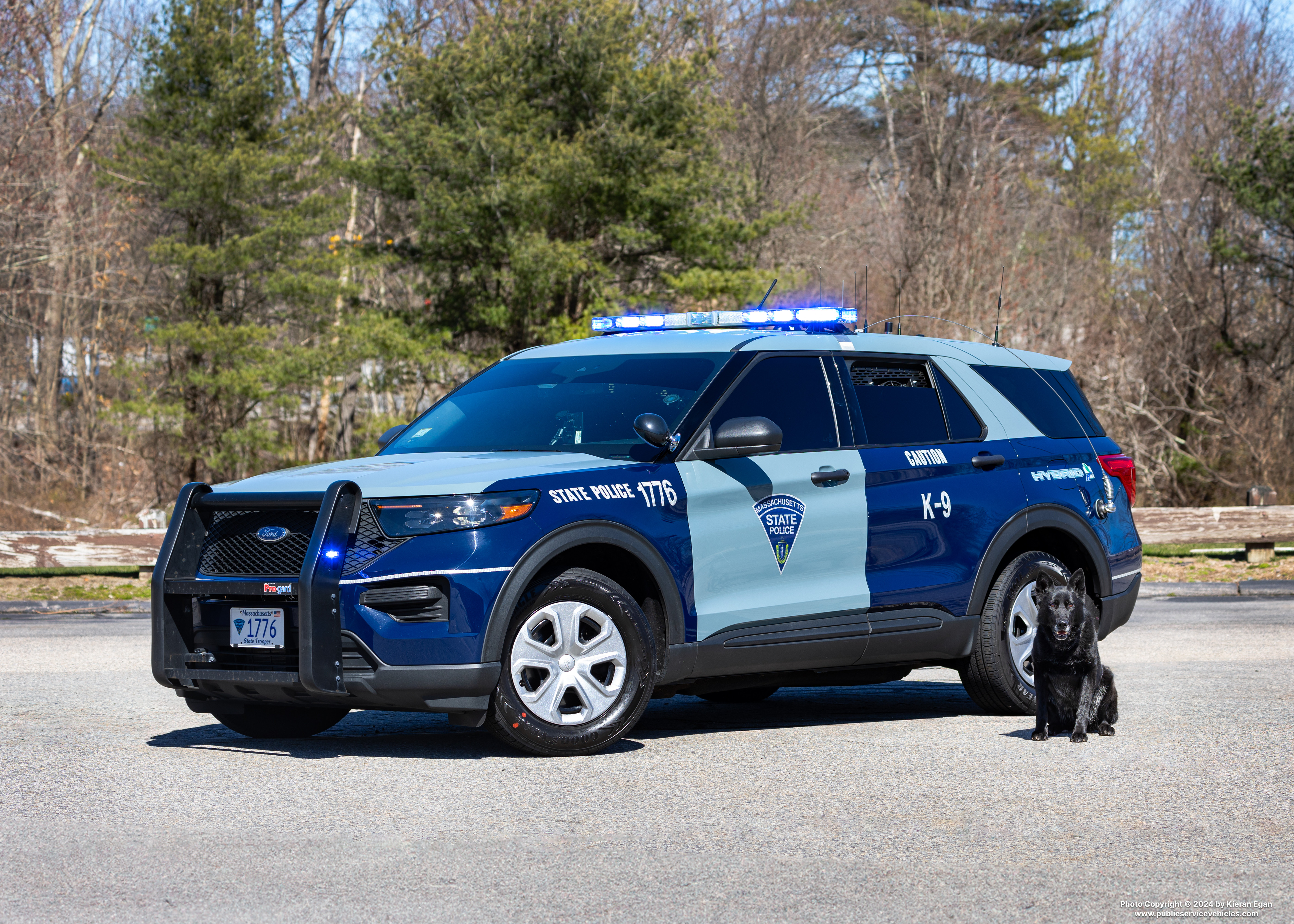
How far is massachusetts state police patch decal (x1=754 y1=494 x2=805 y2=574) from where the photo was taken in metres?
7.03

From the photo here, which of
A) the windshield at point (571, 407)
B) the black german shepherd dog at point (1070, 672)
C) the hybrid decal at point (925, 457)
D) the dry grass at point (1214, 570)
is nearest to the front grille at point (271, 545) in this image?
the windshield at point (571, 407)

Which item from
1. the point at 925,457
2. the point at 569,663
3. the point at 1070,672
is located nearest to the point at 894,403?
the point at 925,457

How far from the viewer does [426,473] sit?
6.44 metres

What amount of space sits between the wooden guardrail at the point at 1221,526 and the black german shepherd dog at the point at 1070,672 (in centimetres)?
1146

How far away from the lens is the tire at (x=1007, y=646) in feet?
25.6

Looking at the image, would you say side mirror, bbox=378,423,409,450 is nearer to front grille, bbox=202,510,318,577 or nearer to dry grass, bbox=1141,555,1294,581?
front grille, bbox=202,510,318,577

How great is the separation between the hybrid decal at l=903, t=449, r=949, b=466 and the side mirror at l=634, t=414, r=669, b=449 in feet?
4.91

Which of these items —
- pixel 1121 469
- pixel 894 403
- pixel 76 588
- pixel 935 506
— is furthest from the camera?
pixel 76 588

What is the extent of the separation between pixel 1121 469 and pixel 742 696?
2.58m

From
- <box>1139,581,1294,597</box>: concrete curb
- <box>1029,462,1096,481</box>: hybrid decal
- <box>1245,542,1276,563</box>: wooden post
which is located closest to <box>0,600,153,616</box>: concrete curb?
<box>1029,462,1096,481</box>: hybrid decal

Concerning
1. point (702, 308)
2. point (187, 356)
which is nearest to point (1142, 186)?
point (702, 308)

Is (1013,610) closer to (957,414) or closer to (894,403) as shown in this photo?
(957,414)

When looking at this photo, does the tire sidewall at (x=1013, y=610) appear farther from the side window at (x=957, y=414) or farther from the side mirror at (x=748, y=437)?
the side mirror at (x=748, y=437)

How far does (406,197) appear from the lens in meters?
30.1
